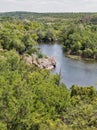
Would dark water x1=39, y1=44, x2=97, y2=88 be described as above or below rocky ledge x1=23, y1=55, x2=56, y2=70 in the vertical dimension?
below

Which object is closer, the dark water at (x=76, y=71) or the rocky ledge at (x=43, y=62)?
the dark water at (x=76, y=71)

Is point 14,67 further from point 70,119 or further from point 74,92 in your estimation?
point 70,119

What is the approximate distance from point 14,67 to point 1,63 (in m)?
4.72

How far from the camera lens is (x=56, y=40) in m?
141

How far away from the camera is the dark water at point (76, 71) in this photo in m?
67.3

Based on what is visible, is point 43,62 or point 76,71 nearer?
point 76,71

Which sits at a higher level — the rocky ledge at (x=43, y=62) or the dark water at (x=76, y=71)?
the rocky ledge at (x=43, y=62)

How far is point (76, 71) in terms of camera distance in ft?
255

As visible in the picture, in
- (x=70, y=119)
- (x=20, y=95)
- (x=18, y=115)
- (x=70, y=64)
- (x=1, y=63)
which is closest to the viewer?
(x=70, y=119)

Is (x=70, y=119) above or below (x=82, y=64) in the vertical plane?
above

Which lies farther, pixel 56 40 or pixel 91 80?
pixel 56 40

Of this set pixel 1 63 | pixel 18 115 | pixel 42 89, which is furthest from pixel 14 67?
pixel 18 115

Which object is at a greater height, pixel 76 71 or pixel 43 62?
pixel 43 62

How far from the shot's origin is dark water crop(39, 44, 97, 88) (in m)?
67.3
